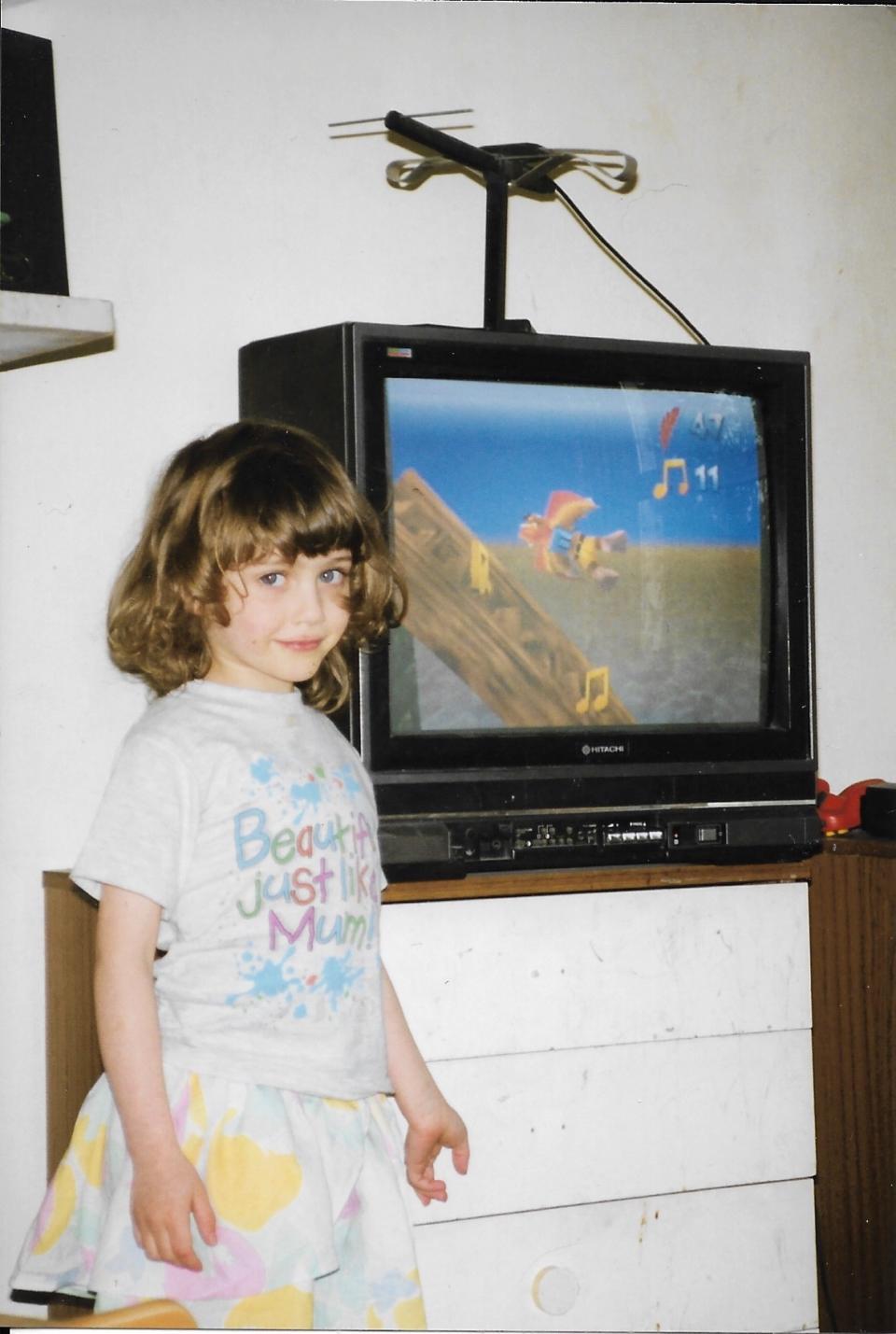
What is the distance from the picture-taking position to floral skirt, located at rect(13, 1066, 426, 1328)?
1041 mm

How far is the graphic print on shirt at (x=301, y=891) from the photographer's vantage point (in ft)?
3.57

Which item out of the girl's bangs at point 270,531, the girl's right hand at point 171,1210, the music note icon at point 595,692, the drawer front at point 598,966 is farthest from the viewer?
the music note icon at point 595,692

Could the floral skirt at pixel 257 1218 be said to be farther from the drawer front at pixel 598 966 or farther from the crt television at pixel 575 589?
the crt television at pixel 575 589

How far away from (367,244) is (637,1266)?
114 centimetres

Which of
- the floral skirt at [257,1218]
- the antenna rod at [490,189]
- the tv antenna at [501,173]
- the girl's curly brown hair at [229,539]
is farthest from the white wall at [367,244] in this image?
the floral skirt at [257,1218]

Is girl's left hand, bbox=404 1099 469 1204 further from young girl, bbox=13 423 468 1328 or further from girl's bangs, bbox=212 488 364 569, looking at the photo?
girl's bangs, bbox=212 488 364 569

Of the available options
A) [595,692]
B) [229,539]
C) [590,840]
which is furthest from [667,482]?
[229,539]

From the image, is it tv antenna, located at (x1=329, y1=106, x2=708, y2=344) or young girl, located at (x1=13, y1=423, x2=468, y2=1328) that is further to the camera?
tv antenna, located at (x1=329, y1=106, x2=708, y2=344)

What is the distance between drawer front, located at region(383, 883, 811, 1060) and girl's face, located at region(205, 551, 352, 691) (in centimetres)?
24

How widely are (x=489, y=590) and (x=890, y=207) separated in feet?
3.19

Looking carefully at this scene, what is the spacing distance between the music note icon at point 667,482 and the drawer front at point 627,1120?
0.53 m

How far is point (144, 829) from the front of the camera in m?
1.07

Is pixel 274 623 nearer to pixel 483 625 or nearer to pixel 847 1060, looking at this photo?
pixel 483 625

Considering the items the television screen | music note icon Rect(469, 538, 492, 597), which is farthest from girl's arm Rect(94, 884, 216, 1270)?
music note icon Rect(469, 538, 492, 597)
